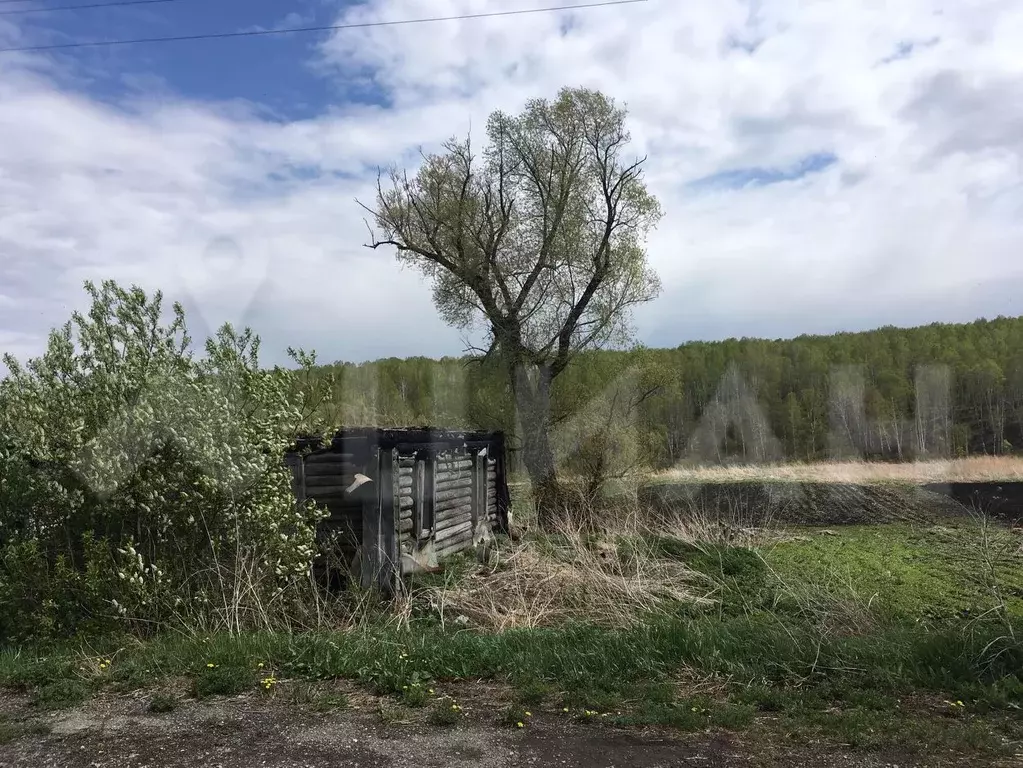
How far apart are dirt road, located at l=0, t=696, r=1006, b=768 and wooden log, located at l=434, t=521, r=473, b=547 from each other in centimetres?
702

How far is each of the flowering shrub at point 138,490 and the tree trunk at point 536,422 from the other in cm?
1458

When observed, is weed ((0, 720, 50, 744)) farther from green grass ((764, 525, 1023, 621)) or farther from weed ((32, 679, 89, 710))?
green grass ((764, 525, 1023, 621))

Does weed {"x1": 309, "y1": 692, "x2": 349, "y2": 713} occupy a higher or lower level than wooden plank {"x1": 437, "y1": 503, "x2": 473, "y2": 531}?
lower

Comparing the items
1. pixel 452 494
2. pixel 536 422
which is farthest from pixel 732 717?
pixel 536 422

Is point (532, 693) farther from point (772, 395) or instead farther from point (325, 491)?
point (772, 395)

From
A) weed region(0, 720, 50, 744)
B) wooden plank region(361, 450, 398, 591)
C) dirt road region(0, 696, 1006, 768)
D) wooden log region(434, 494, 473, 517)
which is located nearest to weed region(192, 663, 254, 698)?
dirt road region(0, 696, 1006, 768)

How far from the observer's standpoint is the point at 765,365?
4616 cm

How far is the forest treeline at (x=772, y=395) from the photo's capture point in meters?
24.6

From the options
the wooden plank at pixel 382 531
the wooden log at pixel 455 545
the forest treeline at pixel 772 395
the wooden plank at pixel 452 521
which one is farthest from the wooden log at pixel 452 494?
the forest treeline at pixel 772 395

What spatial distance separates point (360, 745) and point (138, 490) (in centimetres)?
455

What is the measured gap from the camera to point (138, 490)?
7859 millimetres

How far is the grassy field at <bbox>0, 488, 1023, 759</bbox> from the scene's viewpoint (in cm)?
473

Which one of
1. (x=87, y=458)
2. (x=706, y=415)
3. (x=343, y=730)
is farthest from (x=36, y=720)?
(x=706, y=415)

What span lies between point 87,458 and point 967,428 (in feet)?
127
